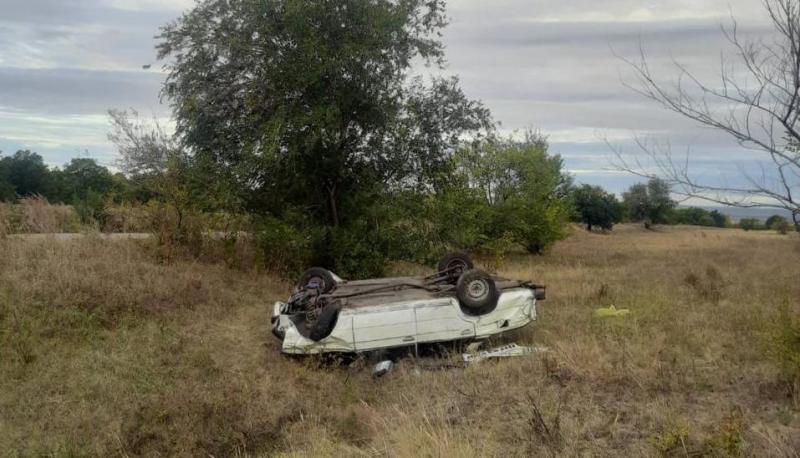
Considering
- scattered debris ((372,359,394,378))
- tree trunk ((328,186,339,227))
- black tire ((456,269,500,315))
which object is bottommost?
scattered debris ((372,359,394,378))

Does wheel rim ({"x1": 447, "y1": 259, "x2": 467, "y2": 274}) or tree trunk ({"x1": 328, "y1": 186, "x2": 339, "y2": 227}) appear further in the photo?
tree trunk ({"x1": 328, "y1": 186, "x2": 339, "y2": 227})

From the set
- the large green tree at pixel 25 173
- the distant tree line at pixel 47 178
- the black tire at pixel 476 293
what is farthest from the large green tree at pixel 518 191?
the large green tree at pixel 25 173

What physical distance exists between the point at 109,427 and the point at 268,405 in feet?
5.29

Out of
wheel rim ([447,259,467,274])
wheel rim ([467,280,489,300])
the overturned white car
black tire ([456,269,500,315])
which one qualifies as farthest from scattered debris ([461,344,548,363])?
wheel rim ([447,259,467,274])

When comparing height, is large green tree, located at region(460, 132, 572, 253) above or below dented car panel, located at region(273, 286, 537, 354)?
above

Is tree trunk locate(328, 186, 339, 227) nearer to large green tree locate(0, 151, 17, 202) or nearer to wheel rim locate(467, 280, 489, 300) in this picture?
wheel rim locate(467, 280, 489, 300)

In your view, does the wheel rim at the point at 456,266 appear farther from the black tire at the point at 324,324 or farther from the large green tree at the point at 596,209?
the large green tree at the point at 596,209

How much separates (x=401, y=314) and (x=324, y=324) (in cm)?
104

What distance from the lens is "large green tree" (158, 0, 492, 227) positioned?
13047mm

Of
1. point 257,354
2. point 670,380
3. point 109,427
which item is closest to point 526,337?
point 670,380

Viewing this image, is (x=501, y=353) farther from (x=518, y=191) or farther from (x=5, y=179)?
(x=5, y=179)

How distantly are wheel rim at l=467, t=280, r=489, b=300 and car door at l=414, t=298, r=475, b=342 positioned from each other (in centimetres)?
27

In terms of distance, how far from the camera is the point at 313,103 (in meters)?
13.4

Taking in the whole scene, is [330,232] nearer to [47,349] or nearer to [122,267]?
[122,267]
